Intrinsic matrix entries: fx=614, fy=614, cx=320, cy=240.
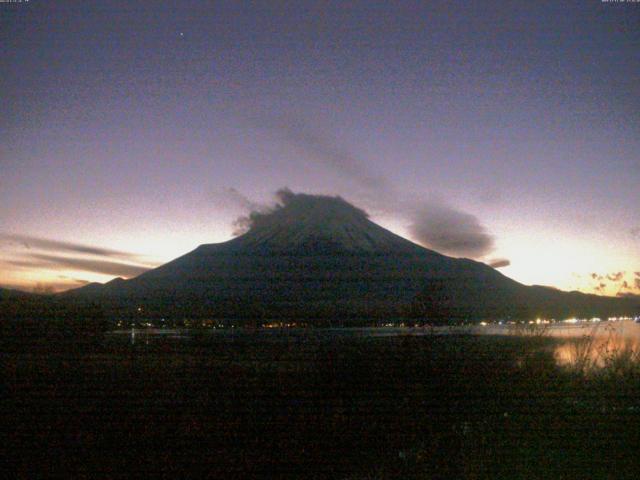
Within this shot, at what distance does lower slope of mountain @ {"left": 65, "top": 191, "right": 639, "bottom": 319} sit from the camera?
27438 millimetres

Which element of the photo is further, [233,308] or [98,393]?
[233,308]

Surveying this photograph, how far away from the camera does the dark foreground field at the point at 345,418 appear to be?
16.8 feet

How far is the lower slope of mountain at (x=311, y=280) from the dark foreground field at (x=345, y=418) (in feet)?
46.1

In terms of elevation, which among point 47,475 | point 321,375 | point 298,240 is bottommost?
point 47,475

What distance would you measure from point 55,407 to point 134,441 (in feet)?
5.51

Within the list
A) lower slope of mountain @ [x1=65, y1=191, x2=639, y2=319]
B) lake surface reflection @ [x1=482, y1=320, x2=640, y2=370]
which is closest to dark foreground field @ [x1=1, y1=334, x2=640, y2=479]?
lake surface reflection @ [x1=482, y1=320, x2=640, y2=370]

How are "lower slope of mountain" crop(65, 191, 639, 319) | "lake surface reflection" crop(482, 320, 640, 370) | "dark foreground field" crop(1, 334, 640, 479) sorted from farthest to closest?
1. "lower slope of mountain" crop(65, 191, 639, 319)
2. "lake surface reflection" crop(482, 320, 640, 370)
3. "dark foreground field" crop(1, 334, 640, 479)

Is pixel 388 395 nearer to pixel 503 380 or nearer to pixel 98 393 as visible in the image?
pixel 503 380

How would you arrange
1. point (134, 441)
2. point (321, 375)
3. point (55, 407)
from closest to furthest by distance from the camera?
1. point (134, 441)
2. point (55, 407)
3. point (321, 375)

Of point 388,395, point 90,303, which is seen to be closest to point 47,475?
point 388,395

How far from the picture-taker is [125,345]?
15367mm

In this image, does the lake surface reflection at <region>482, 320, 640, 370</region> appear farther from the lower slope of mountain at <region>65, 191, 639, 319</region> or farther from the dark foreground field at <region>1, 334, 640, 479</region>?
the lower slope of mountain at <region>65, 191, 639, 319</region>

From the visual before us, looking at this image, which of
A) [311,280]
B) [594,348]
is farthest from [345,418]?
[311,280]

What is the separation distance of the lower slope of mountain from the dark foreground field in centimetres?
1405
